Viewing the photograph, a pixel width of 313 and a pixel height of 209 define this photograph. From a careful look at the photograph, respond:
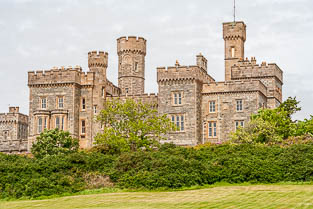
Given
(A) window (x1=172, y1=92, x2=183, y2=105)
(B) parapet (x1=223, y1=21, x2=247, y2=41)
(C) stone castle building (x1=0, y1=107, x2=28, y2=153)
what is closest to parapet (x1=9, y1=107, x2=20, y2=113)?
(C) stone castle building (x1=0, y1=107, x2=28, y2=153)

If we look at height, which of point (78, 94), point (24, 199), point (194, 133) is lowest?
point (24, 199)

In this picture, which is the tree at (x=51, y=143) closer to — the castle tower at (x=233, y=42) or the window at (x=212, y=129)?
the window at (x=212, y=129)

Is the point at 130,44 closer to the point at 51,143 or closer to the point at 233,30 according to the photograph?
the point at 233,30

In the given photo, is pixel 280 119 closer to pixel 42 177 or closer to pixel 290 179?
pixel 290 179

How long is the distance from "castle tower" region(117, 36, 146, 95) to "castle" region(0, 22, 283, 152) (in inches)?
86.7

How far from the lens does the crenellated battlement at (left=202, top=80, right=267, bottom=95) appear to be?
5609cm

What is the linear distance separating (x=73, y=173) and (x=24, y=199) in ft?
14.5

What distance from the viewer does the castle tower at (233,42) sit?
63844 millimetres

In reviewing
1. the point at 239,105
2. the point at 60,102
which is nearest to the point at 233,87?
the point at 239,105

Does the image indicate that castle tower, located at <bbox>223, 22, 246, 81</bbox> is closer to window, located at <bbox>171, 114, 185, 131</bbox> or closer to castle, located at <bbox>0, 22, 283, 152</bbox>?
castle, located at <bbox>0, 22, 283, 152</bbox>

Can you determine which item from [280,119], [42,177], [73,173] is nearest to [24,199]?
[42,177]

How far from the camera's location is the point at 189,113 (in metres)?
56.4

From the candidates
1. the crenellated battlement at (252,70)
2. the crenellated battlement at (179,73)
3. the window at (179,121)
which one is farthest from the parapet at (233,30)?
the window at (179,121)

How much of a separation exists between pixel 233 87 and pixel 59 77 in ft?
55.1
